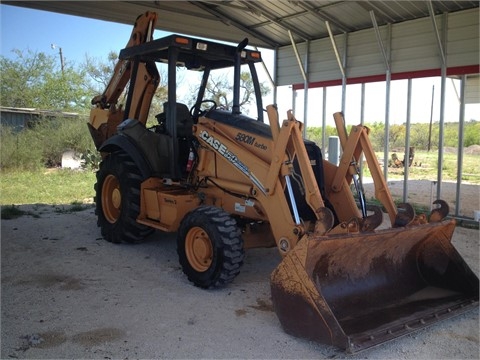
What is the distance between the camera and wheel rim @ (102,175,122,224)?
646 cm

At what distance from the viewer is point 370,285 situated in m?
4.08

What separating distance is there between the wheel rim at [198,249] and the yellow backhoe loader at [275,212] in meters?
0.01

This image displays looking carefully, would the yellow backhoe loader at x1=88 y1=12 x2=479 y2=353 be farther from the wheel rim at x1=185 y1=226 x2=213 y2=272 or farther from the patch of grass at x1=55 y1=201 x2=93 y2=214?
the patch of grass at x1=55 y1=201 x2=93 y2=214

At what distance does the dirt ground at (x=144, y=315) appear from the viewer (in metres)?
3.41

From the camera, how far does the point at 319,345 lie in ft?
11.6

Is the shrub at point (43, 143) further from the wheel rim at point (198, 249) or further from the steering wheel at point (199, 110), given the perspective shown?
the wheel rim at point (198, 249)

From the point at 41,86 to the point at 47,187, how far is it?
14395mm

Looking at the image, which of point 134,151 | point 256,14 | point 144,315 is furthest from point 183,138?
point 256,14

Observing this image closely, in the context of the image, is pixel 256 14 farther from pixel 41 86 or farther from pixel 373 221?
pixel 41 86

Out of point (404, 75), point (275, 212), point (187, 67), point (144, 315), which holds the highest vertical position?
point (404, 75)

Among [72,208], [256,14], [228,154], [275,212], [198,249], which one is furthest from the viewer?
[256,14]

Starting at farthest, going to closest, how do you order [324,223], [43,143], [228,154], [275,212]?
[43,143]
[228,154]
[275,212]
[324,223]

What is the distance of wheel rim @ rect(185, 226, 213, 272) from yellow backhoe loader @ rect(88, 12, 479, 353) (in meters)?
0.01

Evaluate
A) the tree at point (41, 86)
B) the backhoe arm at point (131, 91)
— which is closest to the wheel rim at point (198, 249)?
the backhoe arm at point (131, 91)
